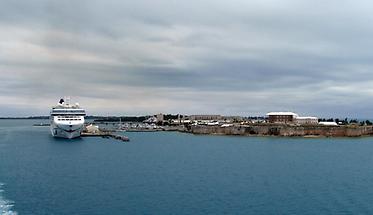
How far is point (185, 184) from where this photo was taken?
142 feet

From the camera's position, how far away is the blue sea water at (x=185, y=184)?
1337 inches

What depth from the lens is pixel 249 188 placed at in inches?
1642

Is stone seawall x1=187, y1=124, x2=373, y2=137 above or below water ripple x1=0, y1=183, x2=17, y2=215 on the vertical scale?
above

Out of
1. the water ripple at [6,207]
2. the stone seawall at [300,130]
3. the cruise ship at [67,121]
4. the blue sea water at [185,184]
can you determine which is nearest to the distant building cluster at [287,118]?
the stone seawall at [300,130]

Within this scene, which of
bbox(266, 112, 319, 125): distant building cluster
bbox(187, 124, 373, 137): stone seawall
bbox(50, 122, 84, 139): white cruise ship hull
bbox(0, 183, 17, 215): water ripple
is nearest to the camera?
bbox(0, 183, 17, 215): water ripple

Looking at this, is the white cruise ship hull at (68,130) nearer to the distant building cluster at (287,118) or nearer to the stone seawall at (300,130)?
the stone seawall at (300,130)

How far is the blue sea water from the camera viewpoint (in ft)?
111

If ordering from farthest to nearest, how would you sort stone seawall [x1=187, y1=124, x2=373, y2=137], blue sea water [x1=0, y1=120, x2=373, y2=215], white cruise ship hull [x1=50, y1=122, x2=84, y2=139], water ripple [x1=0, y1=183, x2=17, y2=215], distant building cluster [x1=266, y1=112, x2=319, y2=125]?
distant building cluster [x1=266, y1=112, x2=319, y2=125], stone seawall [x1=187, y1=124, x2=373, y2=137], white cruise ship hull [x1=50, y1=122, x2=84, y2=139], blue sea water [x1=0, y1=120, x2=373, y2=215], water ripple [x1=0, y1=183, x2=17, y2=215]

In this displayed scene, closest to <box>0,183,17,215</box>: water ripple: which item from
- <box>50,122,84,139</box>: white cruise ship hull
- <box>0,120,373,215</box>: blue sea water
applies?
<box>0,120,373,215</box>: blue sea water

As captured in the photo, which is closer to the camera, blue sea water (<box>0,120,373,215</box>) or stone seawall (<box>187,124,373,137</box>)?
blue sea water (<box>0,120,373,215</box>)

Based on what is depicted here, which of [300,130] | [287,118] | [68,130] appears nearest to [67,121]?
[68,130]

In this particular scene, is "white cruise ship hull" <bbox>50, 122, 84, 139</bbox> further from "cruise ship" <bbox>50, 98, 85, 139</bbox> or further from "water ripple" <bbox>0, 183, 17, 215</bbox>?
"water ripple" <bbox>0, 183, 17, 215</bbox>

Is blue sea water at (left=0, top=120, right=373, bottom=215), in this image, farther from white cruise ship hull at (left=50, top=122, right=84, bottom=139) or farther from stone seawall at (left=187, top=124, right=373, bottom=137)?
stone seawall at (left=187, top=124, right=373, bottom=137)

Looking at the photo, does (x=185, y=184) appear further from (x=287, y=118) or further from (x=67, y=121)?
(x=287, y=118)
